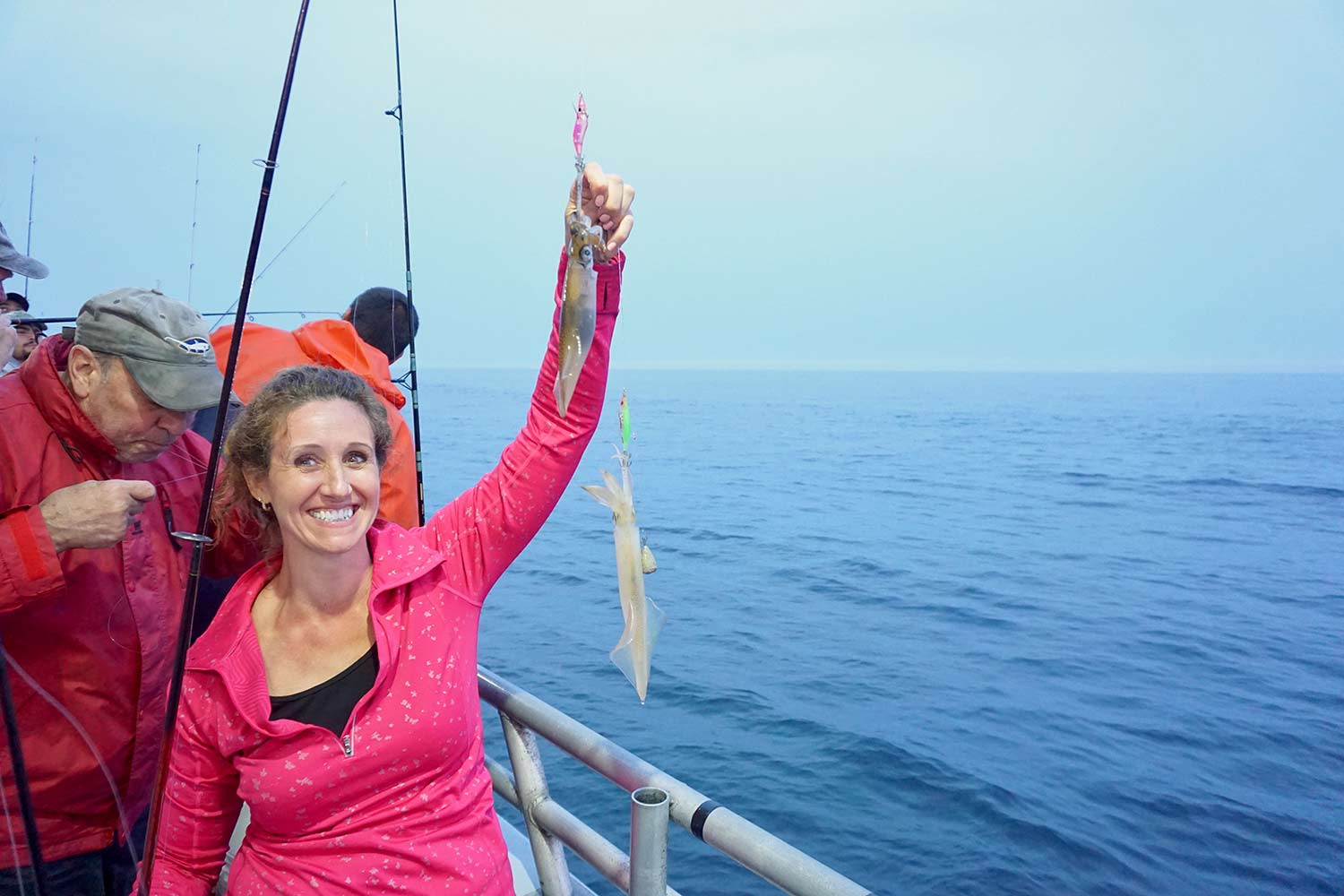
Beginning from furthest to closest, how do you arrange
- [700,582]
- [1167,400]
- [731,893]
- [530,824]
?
[1167,400], [700,582], [731,893], [530,824]

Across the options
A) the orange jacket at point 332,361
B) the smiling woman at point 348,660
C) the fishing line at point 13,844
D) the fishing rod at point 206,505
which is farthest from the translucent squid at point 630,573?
the fishing line at point 13,844

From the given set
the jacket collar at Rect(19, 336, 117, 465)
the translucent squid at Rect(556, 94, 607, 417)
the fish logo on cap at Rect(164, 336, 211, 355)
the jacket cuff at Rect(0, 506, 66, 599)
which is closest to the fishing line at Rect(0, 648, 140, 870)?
the jacket cuff at Rect(0, 506, 66, 599)

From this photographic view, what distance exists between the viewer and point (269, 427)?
231cm

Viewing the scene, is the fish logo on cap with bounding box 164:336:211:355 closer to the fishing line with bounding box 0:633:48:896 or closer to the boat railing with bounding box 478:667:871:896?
the fishing line with bounding box 0:633:48:896

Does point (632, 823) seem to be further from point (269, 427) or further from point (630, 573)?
point (269, 427)

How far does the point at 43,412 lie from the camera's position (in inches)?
96.2

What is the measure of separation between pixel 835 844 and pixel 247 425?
6.04 meters

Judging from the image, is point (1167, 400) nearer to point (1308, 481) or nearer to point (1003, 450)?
point (1003, 450)

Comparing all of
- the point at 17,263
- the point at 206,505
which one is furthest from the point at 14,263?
the point at 206,505

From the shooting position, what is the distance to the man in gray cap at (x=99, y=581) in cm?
239

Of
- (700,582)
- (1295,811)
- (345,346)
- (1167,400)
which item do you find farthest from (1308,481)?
(1167,400)

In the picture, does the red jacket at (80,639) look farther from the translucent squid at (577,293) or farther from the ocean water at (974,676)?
the ocean water at (974,676)

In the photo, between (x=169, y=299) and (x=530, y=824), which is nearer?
(x=169, y=299)

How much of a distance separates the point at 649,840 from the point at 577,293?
1.37 meters
